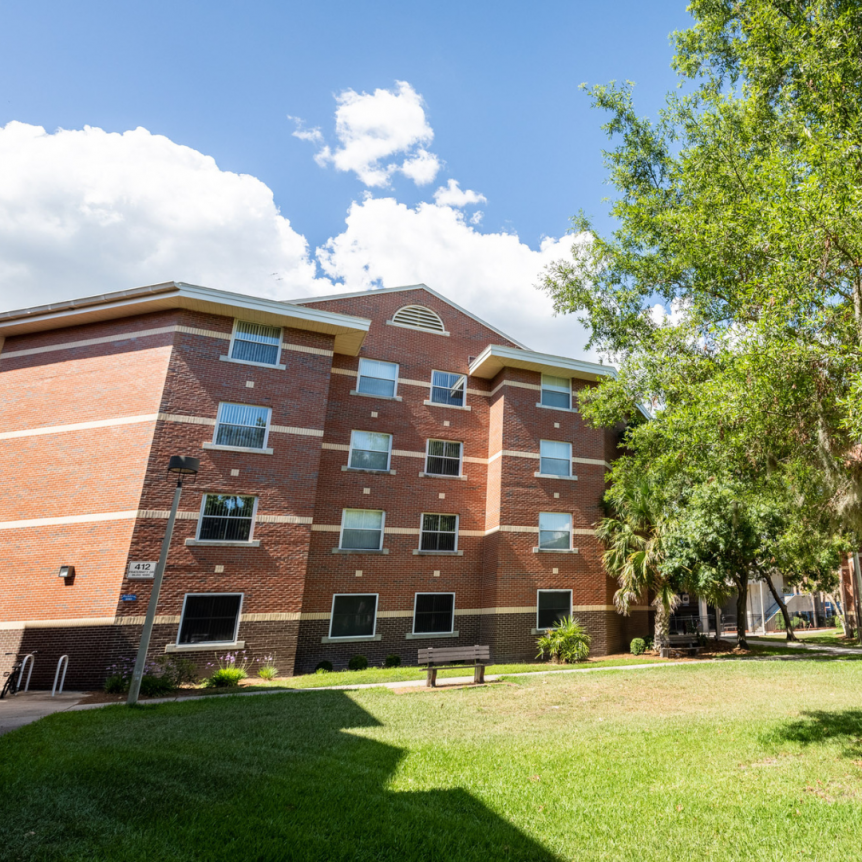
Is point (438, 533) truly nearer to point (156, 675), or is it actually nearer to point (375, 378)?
point (375, 378)

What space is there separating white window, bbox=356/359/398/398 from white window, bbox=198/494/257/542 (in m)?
6.20

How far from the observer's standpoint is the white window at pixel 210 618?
1438 cm

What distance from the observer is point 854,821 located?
15.6 feet

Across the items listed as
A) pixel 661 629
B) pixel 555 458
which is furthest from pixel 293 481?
pixel 661 629

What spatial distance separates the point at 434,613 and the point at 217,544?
26.3 ft

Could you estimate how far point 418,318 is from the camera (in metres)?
21.0

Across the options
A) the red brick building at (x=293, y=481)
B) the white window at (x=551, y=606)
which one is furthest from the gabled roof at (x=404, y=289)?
the white window at (x=551, y=606)

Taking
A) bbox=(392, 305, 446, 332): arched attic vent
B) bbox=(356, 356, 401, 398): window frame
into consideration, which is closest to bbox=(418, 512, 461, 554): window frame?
bbox=(356, 356, 401, 398): window frame

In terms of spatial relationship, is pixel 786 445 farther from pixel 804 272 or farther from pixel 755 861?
pixel 755 861

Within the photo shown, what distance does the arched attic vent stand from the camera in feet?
68.0

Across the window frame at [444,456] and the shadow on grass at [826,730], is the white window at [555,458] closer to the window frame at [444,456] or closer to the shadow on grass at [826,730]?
the window frame at [444,456]

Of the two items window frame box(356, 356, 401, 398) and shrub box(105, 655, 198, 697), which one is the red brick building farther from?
shrub box(105, 655, 198, 697)

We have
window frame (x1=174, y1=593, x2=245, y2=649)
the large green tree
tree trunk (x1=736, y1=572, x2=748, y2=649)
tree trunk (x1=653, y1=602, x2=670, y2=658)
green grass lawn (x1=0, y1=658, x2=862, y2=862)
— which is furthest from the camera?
tree trunk (x1=736, y1=572, x2=748, y2=649)

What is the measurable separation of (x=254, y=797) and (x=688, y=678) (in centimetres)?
1197
